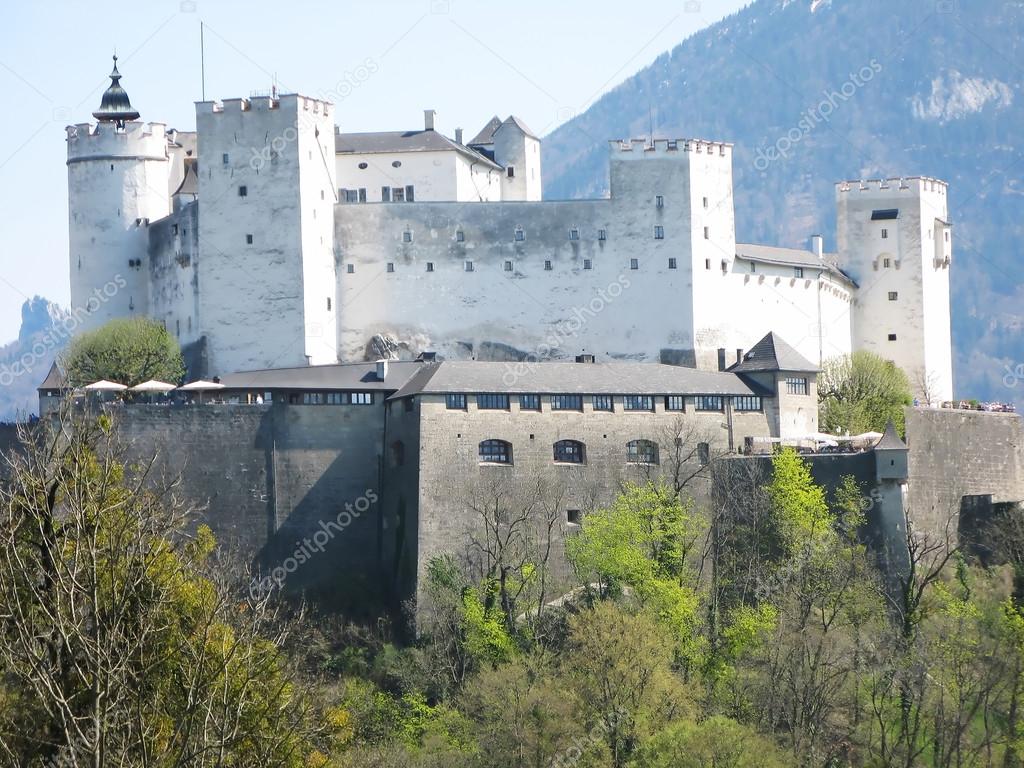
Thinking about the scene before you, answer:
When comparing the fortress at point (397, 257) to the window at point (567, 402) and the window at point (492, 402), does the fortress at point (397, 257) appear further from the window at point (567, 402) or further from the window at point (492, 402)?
the window at point (492, 402)

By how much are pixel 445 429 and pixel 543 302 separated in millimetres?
13601

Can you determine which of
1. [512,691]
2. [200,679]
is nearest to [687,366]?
[512,691]

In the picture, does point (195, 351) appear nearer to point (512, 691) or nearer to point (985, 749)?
point (512, 691)

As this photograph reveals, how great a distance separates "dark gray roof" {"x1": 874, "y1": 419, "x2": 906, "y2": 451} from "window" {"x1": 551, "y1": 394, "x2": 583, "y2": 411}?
10.7 meters

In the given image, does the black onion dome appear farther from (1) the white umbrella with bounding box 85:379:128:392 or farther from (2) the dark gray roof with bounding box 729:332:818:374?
(2) the dark gray roof with bounding box 729:332:818:374

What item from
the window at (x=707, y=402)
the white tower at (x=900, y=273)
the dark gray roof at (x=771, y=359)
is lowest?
the window at (x=707, y=402)

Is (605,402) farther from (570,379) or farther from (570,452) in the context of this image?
(570,452)

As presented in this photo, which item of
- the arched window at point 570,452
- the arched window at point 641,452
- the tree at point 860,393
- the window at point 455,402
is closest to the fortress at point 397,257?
the tree at point 860,393

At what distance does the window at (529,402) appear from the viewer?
69.3 m

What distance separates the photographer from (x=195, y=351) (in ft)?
261

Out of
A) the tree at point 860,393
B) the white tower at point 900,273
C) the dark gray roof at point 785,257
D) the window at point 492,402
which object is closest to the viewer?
the window at point 492,402

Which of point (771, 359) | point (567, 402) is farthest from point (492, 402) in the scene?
point (771, 359)

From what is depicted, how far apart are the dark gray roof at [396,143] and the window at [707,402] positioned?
19.4 meters

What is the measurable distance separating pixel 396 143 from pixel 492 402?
21.1 m
